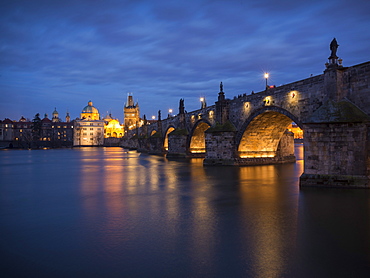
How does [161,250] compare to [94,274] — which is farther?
[161,250]

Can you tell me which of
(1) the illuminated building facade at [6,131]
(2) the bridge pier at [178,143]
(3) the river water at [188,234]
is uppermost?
(1) the illuminated building facade at [6,131]

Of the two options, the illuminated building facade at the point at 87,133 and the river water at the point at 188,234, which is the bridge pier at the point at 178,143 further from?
the illuminated building facade at the point at 87,133

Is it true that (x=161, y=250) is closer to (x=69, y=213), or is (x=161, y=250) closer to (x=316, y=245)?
(x=316, y=245)

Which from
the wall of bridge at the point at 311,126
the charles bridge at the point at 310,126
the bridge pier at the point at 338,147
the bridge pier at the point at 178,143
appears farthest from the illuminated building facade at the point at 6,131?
the bridge pier at the point at 338,147

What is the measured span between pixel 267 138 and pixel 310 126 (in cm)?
1612

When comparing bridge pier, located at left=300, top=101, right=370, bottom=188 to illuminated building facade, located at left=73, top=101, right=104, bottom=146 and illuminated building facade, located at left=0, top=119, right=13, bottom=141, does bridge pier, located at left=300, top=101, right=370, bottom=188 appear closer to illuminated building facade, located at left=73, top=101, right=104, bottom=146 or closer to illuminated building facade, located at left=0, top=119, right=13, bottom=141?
illuminated building facade, located at left=73, top=101, right=104, bottom=146

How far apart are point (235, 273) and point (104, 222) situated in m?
5.82

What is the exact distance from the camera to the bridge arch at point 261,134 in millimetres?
29141

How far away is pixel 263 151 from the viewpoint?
3375 centimetres

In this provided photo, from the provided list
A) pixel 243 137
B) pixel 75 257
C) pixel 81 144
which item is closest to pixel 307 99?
pixel 243 137

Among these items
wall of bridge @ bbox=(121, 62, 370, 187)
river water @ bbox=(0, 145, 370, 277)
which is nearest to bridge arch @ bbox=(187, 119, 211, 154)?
wall of bridge @ bbox=(121, 62, 370, 187)

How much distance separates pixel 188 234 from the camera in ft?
30.1

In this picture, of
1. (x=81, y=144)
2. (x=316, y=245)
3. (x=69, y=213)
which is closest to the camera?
(x=316, y=245)

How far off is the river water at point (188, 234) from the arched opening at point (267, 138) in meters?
14.2
